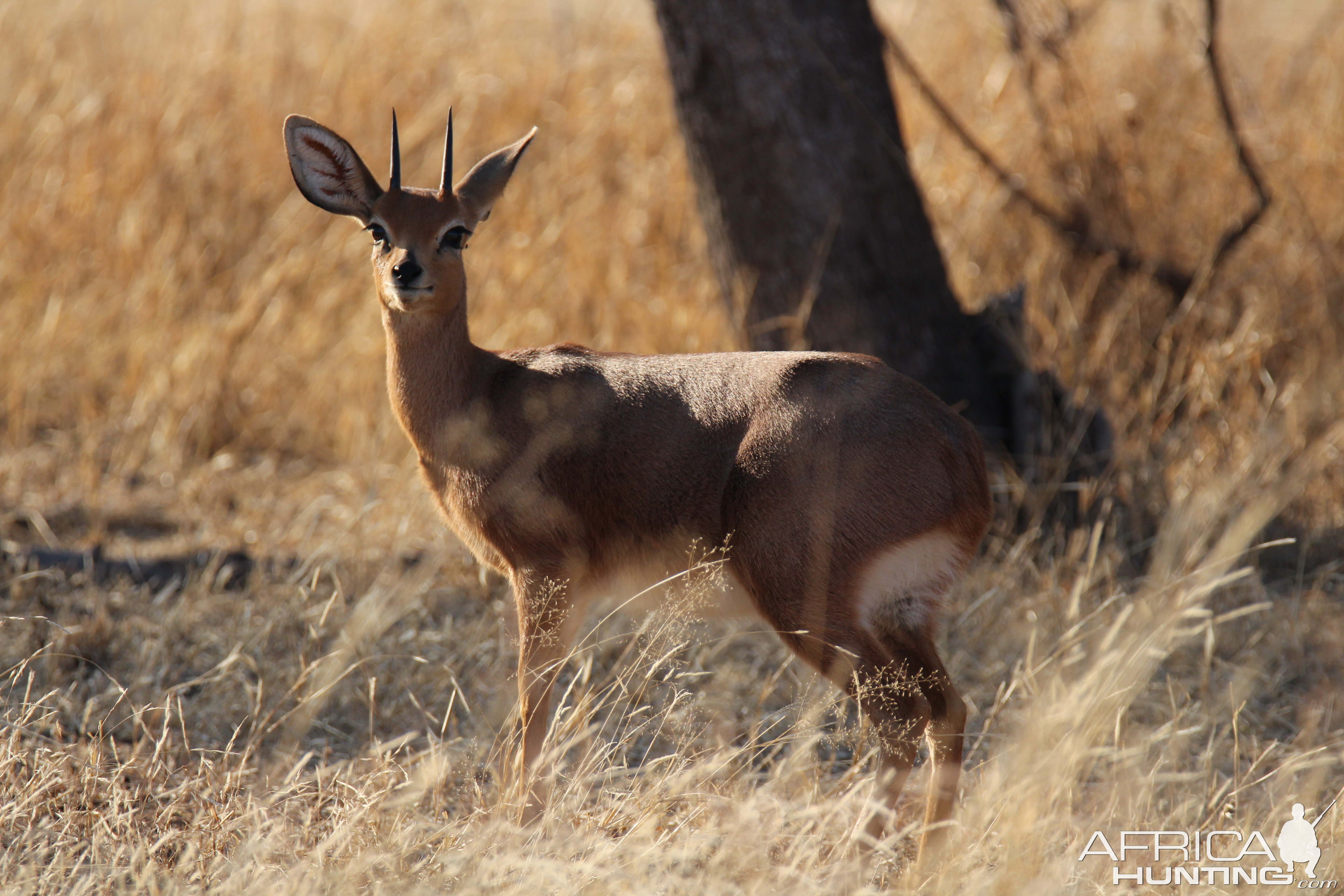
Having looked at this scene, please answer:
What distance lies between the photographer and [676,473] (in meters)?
3.16

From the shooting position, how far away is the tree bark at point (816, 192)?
4590 mm

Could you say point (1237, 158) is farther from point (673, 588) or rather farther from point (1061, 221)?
point (673, 588)

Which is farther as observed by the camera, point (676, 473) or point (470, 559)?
point (470, 559)

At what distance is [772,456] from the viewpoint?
302cm

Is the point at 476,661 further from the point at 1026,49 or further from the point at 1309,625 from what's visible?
the point at 1026,49

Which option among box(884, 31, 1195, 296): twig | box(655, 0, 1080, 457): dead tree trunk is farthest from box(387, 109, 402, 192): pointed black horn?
box(884, 31, 1195, 296): twig

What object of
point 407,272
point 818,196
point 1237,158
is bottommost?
point 1237,158

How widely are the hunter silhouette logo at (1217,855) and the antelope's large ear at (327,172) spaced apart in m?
2.52

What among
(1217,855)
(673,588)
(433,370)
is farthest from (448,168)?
(1217,855)

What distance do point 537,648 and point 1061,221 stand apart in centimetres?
380

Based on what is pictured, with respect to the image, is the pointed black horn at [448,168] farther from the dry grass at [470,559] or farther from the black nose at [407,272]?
the dry grass at [470,559]

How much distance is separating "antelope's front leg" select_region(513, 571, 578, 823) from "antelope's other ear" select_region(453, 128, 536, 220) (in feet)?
3.46

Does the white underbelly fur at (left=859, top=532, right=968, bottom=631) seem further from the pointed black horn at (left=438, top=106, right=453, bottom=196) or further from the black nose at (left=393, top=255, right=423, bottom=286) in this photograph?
the pointed black horn at (left=438, top=106, right=453, bottom=196)

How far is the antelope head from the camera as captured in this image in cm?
327
